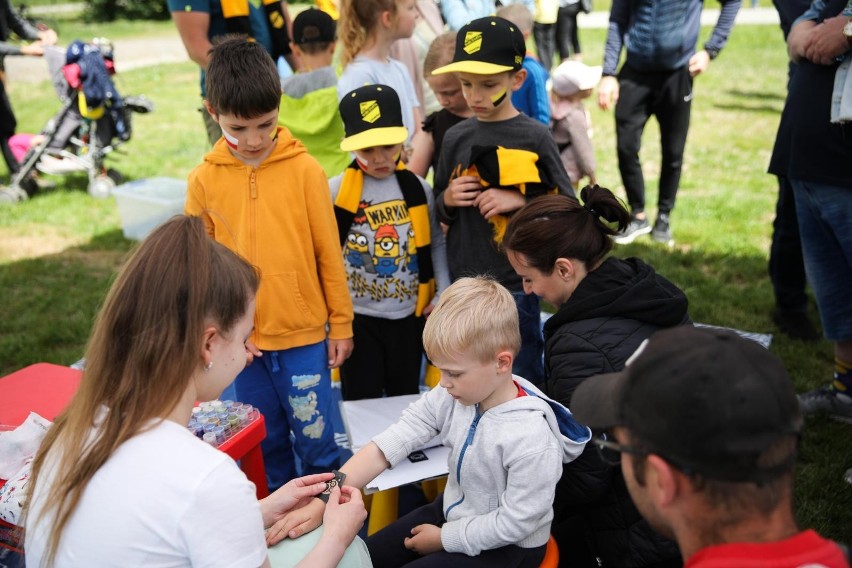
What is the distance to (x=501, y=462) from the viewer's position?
1976 millimetres

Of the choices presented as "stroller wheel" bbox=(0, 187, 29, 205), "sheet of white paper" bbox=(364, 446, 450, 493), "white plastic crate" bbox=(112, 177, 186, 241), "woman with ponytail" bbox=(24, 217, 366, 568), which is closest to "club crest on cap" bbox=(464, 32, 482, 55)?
"sheet of white paper" bbox=(364, 446, 450, 493)

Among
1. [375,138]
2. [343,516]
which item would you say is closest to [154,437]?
[343,516]

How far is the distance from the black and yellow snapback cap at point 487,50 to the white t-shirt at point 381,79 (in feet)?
2.10

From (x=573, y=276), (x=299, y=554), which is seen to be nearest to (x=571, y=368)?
(x=573, y=276)

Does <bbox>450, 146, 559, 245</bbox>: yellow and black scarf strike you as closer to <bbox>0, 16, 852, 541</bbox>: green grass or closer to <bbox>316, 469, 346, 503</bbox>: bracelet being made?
<bbox>316, 469, 346, 503</bbox>: bracelet being made

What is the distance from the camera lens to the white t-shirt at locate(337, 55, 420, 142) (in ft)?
11.9

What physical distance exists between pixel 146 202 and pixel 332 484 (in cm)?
429

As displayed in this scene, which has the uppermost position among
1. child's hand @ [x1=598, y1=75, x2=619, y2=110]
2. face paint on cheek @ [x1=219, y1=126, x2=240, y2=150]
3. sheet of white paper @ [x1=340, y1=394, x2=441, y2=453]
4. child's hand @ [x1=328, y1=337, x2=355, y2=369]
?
face paint on cheek @ [x1=219, y1=126, x2=240, y2=150]

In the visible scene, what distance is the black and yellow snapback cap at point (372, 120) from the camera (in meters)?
2.85

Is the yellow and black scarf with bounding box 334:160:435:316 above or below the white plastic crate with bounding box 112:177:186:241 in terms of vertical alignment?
above

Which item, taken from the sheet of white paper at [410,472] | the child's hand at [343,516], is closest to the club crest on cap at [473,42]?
the sheet of white paper at [410,472]

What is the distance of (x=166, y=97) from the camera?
1166cm

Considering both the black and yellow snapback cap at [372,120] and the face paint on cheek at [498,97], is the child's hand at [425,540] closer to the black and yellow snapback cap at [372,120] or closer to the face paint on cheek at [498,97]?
the black and yellow snapback cap at [372,120]

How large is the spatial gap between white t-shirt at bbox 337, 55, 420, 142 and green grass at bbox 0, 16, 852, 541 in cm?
204
